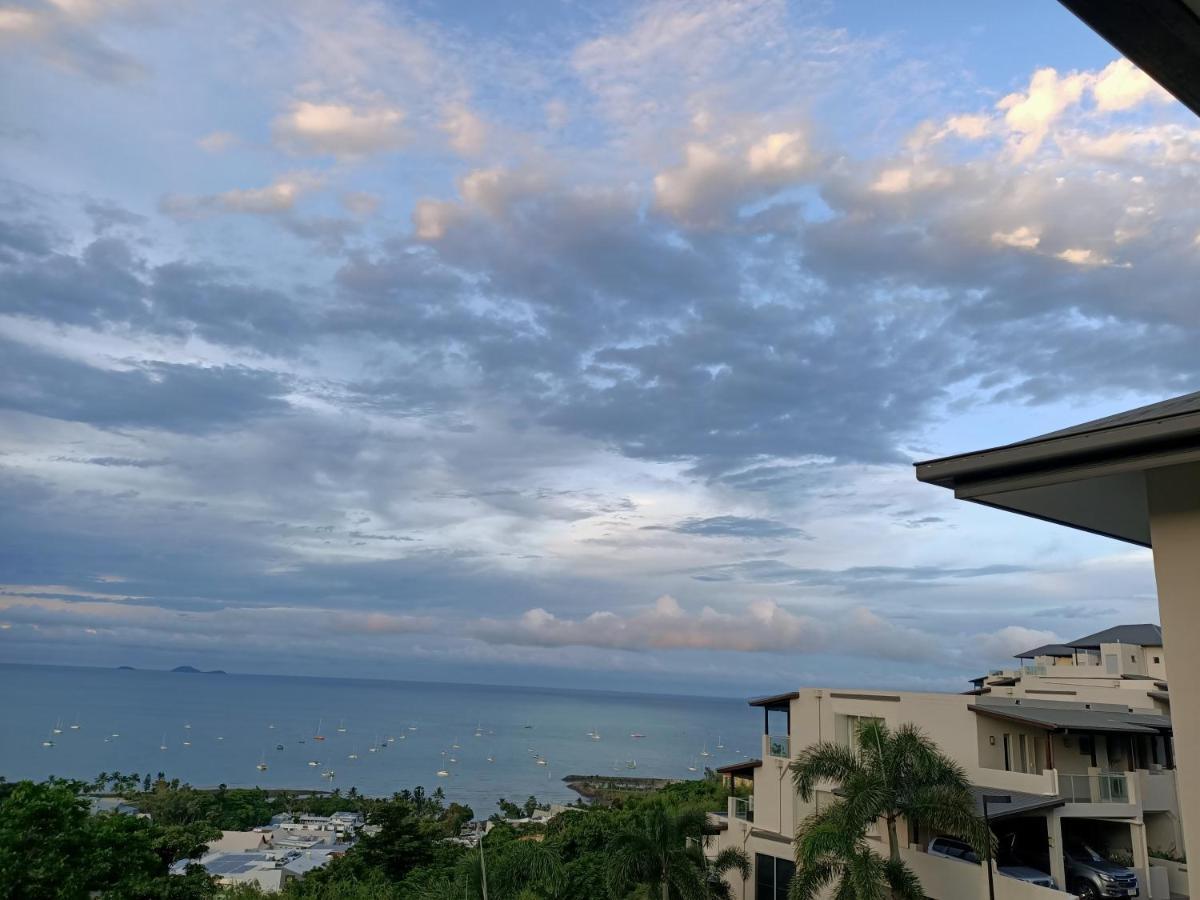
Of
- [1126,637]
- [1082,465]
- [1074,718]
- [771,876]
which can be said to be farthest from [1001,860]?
[1126,637]

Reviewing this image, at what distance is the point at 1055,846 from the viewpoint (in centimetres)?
1812

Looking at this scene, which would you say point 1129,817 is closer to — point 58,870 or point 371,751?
point 58,870

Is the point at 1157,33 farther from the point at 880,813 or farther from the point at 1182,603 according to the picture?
the point at 880,813

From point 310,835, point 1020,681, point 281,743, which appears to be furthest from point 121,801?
point 281,743

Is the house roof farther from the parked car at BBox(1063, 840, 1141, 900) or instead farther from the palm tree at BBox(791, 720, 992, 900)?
the parked car at BBox(1063, 840, 1141, 900)

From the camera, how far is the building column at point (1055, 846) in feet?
58.9

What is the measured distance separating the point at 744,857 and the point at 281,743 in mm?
137823

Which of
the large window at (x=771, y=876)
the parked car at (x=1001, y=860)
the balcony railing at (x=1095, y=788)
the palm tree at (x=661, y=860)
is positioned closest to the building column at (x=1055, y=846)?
the parked car at (x=1001, y=860)

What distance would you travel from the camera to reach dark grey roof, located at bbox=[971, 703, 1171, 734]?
1939cm

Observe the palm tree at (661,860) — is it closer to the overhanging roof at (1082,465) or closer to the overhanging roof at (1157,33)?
the overhanging roof at (1082,465)

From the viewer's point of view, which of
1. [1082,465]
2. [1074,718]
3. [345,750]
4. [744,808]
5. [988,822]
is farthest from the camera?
[345,750]

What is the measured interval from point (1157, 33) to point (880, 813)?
17.5 m

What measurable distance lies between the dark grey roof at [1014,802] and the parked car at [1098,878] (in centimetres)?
177

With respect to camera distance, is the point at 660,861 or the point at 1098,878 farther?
the point at 660,861
